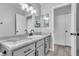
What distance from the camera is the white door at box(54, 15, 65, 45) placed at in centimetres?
95

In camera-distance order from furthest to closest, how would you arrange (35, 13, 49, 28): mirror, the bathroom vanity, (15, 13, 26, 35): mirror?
(35, 13, 49, 28): mirror, (15, 13, 26, 35): mirror, the bathroom vanity

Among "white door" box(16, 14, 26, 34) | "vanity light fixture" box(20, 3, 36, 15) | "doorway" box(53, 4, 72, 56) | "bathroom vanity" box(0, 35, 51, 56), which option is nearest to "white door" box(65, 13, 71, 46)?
"doorway" box(53, 4, 72, 56)

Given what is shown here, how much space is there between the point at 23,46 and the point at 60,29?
640 mm

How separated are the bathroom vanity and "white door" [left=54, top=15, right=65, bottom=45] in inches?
6.2

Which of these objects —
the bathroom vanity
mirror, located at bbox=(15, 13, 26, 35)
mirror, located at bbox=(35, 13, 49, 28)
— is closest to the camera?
the bathroom vanity

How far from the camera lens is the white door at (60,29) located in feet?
3.11

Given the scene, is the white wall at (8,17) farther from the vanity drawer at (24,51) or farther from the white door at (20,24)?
the vanity drawer at (24,51)

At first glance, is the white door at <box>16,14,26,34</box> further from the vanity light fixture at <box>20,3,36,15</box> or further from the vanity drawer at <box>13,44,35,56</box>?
the vanity drawer at <box>13,44,35,56</box>

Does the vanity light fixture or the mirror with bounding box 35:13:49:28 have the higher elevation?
the vanity light fixture

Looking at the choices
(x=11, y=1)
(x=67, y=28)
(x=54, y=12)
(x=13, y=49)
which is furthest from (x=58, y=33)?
(x=11, y=1)

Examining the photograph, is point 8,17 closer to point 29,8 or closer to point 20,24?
point 20,24

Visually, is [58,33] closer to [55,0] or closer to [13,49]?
[55,0]

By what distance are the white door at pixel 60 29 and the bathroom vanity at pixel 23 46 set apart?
0.51 feet

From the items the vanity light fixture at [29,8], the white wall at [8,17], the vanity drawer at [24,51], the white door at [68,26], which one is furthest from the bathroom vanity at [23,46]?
the vanity light fixture at [29,8]
